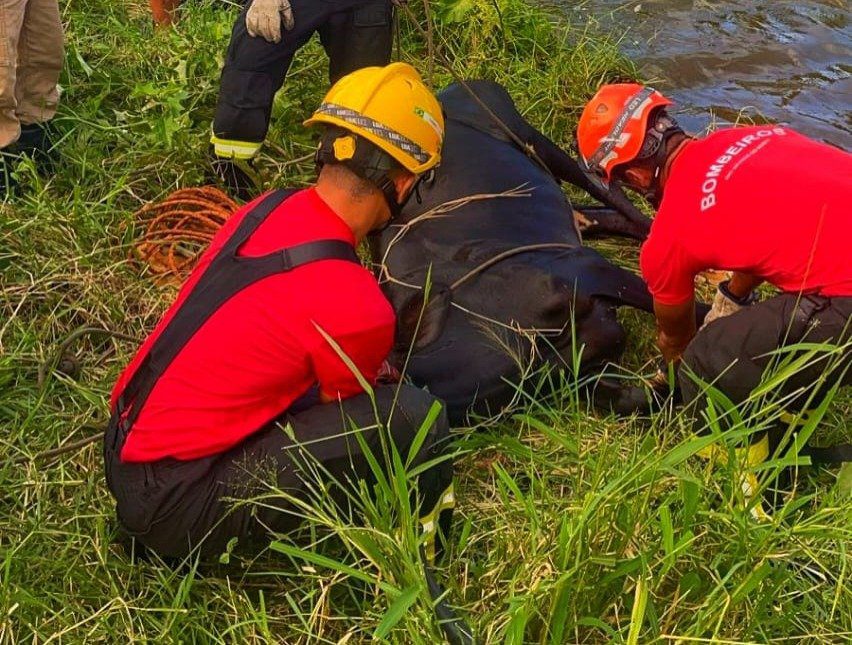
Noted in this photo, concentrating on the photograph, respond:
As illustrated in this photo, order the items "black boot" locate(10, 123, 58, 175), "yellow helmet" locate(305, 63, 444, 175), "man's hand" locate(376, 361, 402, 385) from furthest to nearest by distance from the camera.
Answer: "black boot" locate(10, 123, 58, 175) → "man's hand" locate(376, 361, 402, 385) → "yellow helmet" locate(305, 63, 444, 175)

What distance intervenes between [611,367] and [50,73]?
9.59 feet

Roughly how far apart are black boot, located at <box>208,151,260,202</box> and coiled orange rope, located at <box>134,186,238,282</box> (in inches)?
7.5

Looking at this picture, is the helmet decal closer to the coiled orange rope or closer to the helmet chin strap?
Answer: the helmet chin strap

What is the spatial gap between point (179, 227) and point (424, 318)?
1.23 meters

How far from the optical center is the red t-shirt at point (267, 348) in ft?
7.28

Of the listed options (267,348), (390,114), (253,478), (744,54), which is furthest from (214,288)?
(744,54)

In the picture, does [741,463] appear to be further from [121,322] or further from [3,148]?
[3,148]

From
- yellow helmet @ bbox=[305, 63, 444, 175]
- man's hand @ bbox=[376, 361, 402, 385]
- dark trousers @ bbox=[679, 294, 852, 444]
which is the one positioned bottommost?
man's hand @ bbox=[376, 361, 402, 385]

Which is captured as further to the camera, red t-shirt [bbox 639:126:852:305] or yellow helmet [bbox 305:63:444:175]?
red t-shirt [bbox 639:126:852:305]

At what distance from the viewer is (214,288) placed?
230 cm

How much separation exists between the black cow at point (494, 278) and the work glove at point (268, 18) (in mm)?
842

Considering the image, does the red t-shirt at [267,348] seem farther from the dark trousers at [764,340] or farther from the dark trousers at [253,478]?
the dark trousers at [764,340]

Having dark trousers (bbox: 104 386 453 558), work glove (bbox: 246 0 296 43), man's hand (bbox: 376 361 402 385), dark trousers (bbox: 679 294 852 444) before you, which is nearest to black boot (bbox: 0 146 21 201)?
work glove (bbox: 246 0 296 43)

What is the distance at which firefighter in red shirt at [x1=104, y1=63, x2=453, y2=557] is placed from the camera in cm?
223
